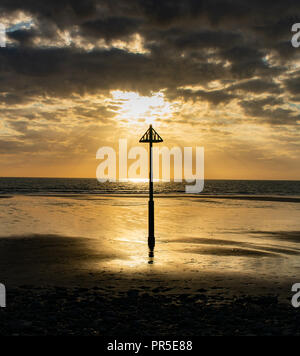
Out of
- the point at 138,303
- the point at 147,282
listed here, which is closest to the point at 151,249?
the point at 147,282

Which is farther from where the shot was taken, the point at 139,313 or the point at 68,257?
the point at 68,257

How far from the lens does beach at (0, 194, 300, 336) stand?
9086mm

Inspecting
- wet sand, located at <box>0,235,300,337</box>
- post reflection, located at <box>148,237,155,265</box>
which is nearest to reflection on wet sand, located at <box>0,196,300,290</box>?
post reflection, located at <box>148,237,155,265</box>

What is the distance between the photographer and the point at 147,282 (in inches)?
505

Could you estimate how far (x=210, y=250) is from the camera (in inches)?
755

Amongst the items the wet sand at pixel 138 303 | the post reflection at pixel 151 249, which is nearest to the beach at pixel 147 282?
the wet sand at pixel 138 303

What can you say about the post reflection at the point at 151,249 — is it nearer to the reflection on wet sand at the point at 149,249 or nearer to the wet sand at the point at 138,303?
the reflection on wet sand at the point at 149,249

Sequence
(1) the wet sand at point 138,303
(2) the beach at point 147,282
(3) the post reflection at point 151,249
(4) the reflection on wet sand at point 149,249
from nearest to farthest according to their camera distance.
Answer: (1) the wet sand at point 138,303
(2) the beach at point 147,282
(4) the reflection on wet sand at point 149,249
(3) the post reflection at point 151,249

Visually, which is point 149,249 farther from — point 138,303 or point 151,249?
point 138,303

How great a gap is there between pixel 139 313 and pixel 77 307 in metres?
1.85

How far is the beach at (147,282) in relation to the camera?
9086mm
